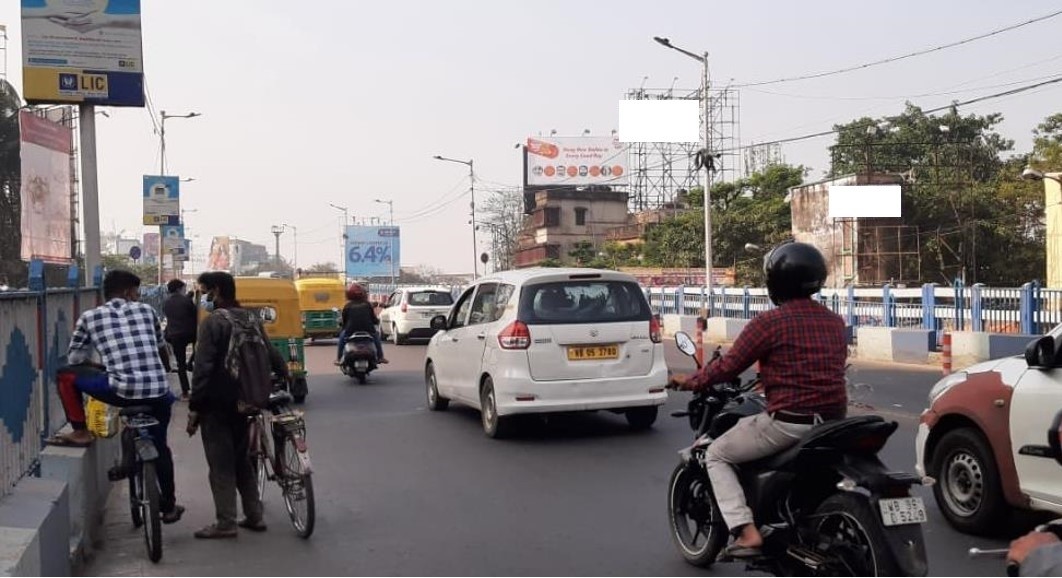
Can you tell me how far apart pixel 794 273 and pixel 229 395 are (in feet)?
12.3

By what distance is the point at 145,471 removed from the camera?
5934mm

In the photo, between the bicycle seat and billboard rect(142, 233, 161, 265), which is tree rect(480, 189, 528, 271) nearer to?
billboard rect(142, 233, 161, 265)

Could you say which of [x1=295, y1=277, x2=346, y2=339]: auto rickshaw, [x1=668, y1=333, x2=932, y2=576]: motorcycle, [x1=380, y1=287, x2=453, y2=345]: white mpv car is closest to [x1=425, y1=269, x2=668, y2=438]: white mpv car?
[x1=668, y1=333, x2=932, y2=576]: motorcycle

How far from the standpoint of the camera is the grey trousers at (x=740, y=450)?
4.57 metres

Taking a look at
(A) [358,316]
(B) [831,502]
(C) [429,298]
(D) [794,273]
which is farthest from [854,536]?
(C) [429,298]

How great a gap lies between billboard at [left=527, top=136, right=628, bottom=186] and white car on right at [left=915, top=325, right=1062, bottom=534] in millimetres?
65812

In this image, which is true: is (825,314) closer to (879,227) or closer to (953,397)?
(953,397)

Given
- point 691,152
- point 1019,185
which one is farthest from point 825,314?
point 691,152

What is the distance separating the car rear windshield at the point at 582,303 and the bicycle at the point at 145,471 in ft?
14.2

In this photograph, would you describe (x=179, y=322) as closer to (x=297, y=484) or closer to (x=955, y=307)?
(x=297, y=484)

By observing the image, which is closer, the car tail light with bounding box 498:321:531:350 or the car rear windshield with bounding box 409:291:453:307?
the car tail light with bounding box 498:321:531:350

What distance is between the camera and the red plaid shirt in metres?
4.56

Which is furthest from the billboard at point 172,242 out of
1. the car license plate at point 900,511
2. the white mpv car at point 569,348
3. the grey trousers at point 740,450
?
the car license plate at point 900,511

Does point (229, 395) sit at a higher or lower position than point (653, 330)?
lower
